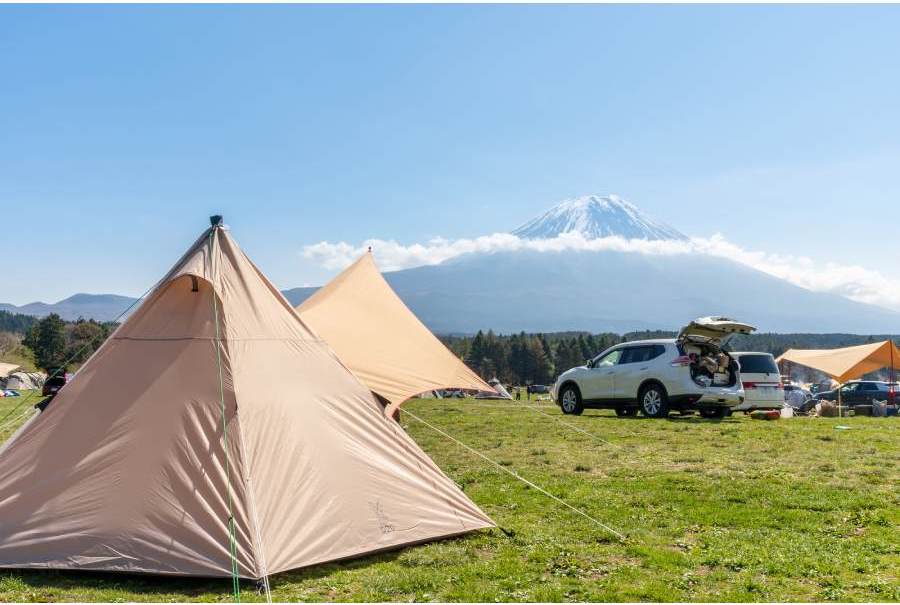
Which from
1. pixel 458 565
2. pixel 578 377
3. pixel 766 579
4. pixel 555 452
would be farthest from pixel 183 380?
pixel 578 377

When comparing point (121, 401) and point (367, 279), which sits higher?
point (367, 279)

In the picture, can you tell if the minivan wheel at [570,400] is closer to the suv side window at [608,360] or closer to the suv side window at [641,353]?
the suv side window at [608,360]

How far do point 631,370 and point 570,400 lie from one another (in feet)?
6.39

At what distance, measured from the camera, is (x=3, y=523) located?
21.4 ft

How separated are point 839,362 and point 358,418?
96.4 ft

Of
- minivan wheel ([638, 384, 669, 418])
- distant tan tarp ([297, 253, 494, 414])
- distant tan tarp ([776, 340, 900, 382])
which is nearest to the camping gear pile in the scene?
distant tan tarp ([297, 253, 494, 414])

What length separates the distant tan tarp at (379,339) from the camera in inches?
493

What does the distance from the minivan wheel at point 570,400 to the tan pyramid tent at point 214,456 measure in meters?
12.7

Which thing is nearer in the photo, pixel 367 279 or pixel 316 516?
pixel 316 516

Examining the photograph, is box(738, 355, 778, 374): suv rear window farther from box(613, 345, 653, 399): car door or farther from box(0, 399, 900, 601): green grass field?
box(0, 399, 900, 601): green grass field

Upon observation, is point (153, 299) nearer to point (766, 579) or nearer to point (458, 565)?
point (458, 565)

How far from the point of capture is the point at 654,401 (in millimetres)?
18297

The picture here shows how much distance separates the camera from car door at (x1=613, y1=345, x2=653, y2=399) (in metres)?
18.5

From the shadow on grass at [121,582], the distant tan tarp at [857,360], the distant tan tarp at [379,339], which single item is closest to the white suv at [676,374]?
the distant tan tarp at [379,339]
